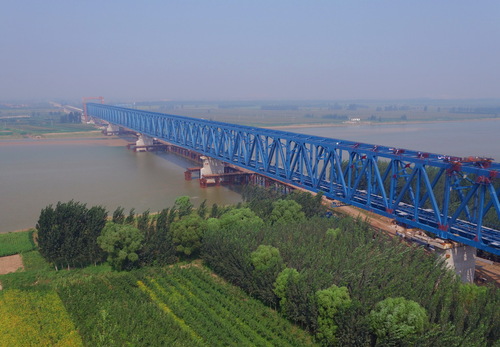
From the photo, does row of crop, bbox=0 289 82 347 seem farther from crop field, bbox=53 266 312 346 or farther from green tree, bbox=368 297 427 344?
green tree, bbox=368 297 427 344

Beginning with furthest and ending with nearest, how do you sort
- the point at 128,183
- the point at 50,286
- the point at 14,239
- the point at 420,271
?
the point at 128,183
the point at 14,239
the point at 50,286
the point at 420,271

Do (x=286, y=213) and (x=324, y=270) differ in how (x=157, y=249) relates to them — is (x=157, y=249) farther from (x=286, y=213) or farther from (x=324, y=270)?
(x=324, y=270)

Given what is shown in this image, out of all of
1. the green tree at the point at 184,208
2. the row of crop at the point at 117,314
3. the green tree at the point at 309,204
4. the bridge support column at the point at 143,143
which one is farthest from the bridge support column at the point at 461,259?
the bridge support column at the point at 143,143

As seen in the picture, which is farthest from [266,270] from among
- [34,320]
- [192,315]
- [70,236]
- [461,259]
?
[70,236]

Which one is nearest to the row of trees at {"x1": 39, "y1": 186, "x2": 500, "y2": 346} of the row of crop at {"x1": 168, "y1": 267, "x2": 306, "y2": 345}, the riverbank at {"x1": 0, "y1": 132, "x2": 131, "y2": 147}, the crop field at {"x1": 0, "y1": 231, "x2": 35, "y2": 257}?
the row of crop at {"x1": 168, "y1": 267, "x2": 306, "y2": 345}

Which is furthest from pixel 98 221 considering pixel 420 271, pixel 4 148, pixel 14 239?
pixel 4 148

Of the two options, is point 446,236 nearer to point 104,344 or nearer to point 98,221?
point 104,344
